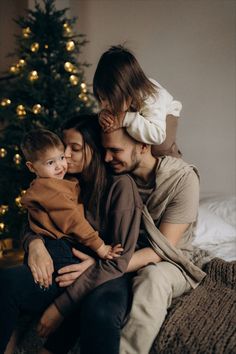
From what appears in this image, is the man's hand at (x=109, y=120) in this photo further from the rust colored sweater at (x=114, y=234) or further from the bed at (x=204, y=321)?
the bed at (x=204, y=321)

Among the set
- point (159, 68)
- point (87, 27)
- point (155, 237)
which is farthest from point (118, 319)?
point (87, 27)

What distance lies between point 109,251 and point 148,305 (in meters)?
0.23

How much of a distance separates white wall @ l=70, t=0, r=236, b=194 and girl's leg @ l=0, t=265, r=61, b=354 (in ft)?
6.98

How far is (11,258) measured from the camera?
319 cm

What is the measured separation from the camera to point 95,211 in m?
1.58

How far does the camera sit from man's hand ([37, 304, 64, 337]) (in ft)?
4.51

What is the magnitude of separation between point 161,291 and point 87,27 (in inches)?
116

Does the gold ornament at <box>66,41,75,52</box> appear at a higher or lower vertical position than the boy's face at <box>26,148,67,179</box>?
higher

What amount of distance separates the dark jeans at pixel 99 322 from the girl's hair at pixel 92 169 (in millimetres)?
319

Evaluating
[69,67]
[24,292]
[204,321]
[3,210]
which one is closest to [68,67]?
[69,67]

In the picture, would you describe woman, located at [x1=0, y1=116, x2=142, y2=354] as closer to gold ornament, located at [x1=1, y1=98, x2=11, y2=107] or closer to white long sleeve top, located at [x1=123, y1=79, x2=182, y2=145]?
white long sleeve top, located at [x1=123, y1=79, x2=182, y2=145]

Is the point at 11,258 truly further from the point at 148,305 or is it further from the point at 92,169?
the point at 148,305

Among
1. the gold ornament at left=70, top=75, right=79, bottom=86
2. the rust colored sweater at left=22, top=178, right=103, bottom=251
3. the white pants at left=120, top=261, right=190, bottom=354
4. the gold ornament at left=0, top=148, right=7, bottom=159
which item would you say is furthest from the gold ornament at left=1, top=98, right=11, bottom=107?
the white pants at left=120, top=261, right=190, bottom=354

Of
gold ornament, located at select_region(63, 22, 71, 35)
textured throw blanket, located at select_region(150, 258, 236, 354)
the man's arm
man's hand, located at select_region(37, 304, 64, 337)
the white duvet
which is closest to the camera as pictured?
textured throw blanket, located at select_region(150, 258, 236, 354)
